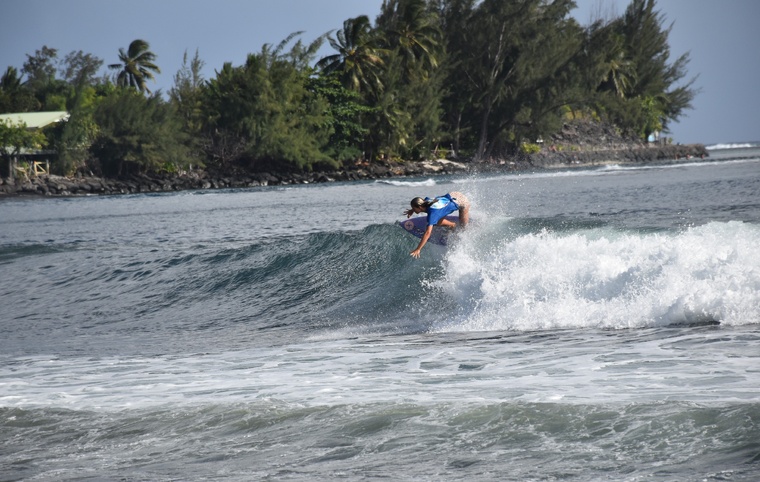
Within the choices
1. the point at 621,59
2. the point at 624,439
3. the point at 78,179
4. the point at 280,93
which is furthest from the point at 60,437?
the point at 621,59

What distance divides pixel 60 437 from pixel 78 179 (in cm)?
5598

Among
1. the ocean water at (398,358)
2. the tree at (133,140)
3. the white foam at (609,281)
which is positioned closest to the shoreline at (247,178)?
the tree at (133,140)

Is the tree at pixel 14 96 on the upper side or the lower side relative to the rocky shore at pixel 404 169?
upper

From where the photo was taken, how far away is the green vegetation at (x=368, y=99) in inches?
2459

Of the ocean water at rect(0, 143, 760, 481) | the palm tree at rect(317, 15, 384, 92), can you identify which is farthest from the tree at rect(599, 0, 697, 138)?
the ocean water at rect(0, 143, 760, 481)

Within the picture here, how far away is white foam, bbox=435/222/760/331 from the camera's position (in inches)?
378

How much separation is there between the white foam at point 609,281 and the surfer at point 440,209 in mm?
602

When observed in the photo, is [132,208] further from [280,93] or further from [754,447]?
[754,447]

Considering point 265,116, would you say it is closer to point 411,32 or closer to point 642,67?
point 411,32

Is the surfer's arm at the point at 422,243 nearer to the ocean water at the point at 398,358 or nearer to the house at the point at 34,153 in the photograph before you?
the ocean water at the point at 398,358

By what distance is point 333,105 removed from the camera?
6819 centimetres

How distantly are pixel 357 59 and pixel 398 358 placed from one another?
62.0m

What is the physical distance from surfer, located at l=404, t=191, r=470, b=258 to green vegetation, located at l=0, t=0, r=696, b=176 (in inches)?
1977

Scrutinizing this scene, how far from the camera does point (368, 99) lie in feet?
232
